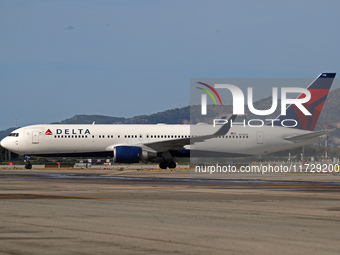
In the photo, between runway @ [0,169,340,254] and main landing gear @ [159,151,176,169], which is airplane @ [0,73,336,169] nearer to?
main landing gear @ [159,151,176,169]

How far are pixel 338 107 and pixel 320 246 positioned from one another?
55.3 meters

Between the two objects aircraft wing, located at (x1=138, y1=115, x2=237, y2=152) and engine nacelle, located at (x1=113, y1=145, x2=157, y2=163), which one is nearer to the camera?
engine nacelle, located at (x1=113, y1=145, x2=157, y2=163)

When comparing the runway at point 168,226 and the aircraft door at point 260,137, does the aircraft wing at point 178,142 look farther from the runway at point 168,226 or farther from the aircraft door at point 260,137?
the runway at point 168,226

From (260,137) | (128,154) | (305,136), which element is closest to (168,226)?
(128,154)

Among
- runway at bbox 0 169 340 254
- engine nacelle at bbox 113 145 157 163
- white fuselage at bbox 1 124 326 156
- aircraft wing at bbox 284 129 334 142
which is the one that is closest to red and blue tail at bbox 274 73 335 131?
white fuselage at bbox 1 124 326 156

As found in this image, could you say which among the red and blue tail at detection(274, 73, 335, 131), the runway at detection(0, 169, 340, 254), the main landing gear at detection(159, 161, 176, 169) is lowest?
the runway at detection(0, 169, 340, 254)

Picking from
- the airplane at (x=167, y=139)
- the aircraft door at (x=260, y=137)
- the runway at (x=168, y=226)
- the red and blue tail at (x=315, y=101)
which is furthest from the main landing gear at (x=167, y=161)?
the runway at (x=168, y=226)

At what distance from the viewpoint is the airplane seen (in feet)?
188

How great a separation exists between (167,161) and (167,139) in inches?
93.1

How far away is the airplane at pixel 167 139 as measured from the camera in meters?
57.4

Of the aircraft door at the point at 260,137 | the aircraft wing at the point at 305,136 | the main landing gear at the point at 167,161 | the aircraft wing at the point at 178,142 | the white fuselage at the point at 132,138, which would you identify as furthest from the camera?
the aircraft door at the point at 260,137

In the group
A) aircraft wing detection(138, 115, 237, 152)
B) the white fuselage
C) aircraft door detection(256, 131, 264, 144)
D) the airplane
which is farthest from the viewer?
aircraft door detection(256, 131, 264, 144)

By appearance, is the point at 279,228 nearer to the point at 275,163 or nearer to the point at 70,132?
the point at 70,132

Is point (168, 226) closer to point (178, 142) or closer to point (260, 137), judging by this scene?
point (178, 142)
